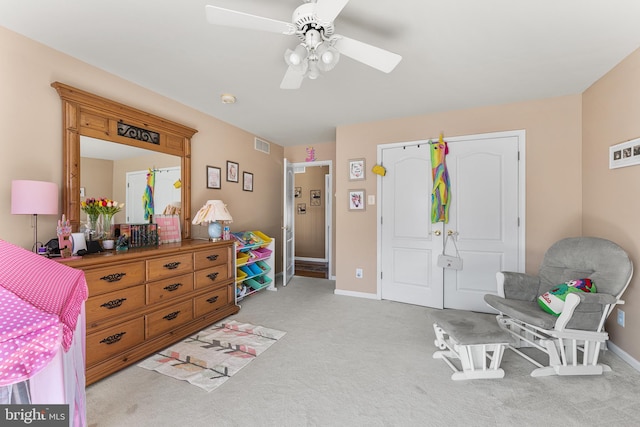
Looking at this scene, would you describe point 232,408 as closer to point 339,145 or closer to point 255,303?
point 255,303

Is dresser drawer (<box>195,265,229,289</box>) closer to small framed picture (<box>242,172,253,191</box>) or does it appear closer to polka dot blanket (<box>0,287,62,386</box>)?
small framed picture (<box>242,172,253,191</box>)

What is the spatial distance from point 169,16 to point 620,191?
3628mm

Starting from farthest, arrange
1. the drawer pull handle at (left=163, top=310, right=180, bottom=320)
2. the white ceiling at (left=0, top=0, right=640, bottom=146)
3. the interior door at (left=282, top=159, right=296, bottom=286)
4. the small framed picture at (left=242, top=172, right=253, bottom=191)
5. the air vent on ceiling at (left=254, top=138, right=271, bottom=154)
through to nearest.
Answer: the air vent on ceiling at (left=254, top=138, right=271, bottom=154)
the interior door at (left=282, top=159, right=296, bottom=286)
the small framed picture at (left=242, top=172, right=253, bottom=191)
the drawer pull handle at (left=163, top=310, right=180, bottom=320)
the white ceiling at (left=0, top=0, right=640, bottom=146)

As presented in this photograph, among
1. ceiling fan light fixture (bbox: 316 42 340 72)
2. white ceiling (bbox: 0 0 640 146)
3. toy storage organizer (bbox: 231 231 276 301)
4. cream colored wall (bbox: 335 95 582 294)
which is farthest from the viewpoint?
toy storage organizer (bbox: 231 231 276 301)

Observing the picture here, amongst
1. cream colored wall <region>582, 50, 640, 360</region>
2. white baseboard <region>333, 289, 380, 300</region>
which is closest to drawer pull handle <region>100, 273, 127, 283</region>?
white baseboard <region>333, 289, 380, 300</region>

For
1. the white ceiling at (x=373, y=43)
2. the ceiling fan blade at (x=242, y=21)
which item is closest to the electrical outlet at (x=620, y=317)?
the white ceiling at (x=373, y=43)

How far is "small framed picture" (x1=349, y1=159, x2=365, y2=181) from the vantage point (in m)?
3.70

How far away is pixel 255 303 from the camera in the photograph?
339 centimetres

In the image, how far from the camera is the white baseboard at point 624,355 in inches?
78.6

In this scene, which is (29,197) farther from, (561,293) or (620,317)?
(620,317)

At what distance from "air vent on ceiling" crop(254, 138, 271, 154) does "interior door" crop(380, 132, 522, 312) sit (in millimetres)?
2006

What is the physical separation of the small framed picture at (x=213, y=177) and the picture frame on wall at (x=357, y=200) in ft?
5.93

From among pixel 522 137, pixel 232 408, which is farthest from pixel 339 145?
pixel 232 408

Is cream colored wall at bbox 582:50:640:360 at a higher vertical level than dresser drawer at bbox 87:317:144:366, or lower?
higher
